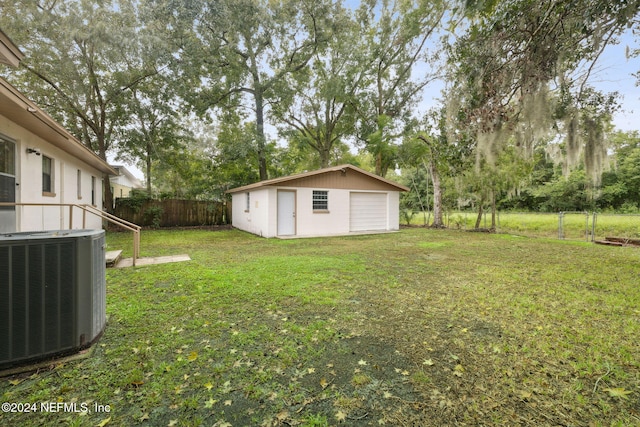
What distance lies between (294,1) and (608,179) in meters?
25.1

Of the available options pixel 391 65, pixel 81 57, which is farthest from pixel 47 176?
pixel 391 65

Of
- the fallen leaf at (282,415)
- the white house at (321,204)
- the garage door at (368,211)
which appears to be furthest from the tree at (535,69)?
the garage door at (368,211)

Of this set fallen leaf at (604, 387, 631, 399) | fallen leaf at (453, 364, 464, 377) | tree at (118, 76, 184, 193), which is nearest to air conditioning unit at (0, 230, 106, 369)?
fallen leaf at (453, 364, 464, 377)

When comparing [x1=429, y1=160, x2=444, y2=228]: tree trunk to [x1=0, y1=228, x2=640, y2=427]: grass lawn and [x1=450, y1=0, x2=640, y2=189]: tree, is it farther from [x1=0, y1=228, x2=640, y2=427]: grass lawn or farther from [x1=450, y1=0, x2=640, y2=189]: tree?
[x1=0, y1=228, x2=640, y2=427]: grass lawn

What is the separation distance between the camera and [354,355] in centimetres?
239

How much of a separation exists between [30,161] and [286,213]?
Answer: 7.18m

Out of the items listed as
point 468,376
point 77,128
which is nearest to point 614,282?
point 468,376

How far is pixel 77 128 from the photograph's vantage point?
13.7 metres

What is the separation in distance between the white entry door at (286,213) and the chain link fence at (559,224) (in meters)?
9.02

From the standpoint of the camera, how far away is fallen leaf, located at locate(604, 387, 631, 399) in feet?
6.14

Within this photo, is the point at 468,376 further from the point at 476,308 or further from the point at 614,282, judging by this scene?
the point at 614,282

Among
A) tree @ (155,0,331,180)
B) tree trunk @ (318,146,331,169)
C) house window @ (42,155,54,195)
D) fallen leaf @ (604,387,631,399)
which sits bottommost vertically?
fallen leaf @ (604,387,631,399)

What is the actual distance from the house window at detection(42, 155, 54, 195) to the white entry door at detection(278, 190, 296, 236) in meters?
6.54

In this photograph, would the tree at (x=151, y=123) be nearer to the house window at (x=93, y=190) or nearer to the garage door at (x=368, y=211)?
the house window at (x=93, y=190)
